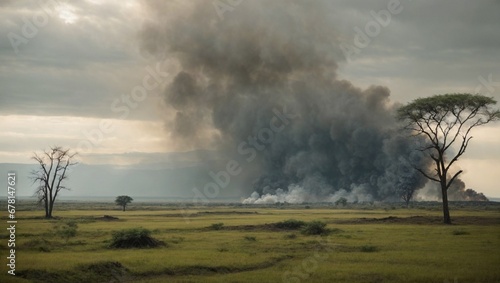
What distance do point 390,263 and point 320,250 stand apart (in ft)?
24.5

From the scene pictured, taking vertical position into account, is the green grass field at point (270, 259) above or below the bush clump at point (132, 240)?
below

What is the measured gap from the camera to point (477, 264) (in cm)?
2862

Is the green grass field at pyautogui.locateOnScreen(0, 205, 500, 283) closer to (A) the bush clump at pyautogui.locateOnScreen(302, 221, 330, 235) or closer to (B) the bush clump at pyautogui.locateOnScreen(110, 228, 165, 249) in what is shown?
(B) the bush clump at pyautogui.locateOnScreen(110, 228, 165, 249)

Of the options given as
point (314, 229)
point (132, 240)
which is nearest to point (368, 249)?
point (314, 229)

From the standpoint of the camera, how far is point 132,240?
39562 millimetres

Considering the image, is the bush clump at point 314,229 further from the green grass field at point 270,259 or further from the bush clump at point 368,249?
the bush clump at point 368,249

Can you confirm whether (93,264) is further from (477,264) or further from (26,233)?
(26,233)

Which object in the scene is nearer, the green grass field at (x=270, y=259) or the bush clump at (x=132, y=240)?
the green grass field at (x=270, y=259)

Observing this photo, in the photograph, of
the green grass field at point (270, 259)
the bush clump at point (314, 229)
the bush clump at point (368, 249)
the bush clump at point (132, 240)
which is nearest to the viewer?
the green grass field at point (270, 259)

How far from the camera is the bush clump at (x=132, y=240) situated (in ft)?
128

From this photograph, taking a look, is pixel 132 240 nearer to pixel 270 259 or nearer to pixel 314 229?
pixel 270 259

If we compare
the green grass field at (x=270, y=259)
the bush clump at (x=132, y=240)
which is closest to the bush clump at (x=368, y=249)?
the green grass field at (x=270, y=259)

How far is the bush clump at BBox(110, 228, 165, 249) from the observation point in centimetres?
3894

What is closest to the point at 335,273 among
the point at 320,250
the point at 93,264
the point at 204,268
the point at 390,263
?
the point at 390,263
